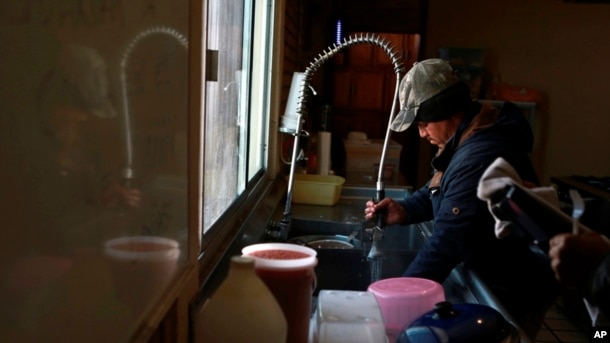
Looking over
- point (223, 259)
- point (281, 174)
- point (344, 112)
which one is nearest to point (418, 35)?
point (344, 112)

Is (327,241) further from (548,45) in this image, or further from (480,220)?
(548,45)

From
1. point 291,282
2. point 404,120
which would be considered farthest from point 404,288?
point 404,120

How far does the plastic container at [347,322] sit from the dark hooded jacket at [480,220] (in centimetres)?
51

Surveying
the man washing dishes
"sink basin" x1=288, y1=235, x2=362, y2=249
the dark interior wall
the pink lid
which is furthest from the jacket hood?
the dark interior wall

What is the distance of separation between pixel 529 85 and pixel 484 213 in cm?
493

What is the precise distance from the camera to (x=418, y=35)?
19.0ft

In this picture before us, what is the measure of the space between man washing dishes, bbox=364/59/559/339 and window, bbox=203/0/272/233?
0.59m

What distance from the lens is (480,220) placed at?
1.53 m

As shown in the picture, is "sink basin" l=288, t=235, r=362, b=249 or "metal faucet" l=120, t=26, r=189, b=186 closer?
"metal faucet" l=120, t=26, r=189, b=186

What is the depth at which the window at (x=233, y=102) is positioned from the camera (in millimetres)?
1562

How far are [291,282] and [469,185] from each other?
766mm

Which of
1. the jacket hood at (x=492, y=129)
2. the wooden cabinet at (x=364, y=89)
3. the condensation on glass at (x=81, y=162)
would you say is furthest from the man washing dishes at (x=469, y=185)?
the wooden cabinet at (x=364, y=89)

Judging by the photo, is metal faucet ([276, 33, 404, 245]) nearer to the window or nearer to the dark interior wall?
the window

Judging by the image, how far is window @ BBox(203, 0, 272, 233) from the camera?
5.13ft
